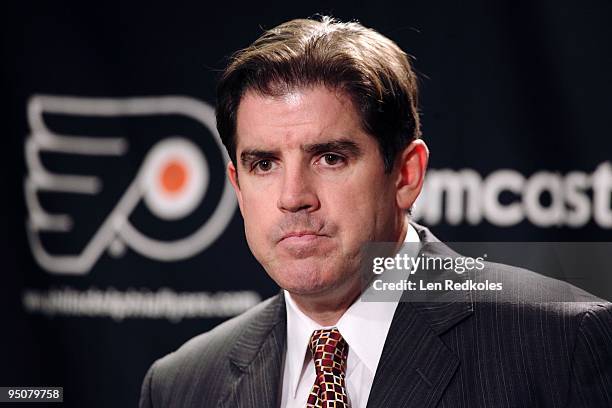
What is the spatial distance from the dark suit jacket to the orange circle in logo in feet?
3.90

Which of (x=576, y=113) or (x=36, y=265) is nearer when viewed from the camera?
(x=576, y=113)

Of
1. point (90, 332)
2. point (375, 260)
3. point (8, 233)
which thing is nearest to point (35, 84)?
point (8, 233)

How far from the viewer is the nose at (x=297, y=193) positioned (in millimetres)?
2037

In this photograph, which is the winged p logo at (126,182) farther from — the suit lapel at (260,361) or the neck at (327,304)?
the neck at (327,304)

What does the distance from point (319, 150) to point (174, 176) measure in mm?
1392

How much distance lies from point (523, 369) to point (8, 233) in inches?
84.7

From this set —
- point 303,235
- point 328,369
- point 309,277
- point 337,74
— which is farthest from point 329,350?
point 337,74

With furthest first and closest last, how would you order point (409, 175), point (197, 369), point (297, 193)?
point (197, 369) → point (409, 175) → point (297, 193)

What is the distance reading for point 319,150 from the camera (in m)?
2.09

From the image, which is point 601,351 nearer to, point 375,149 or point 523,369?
point 523,369

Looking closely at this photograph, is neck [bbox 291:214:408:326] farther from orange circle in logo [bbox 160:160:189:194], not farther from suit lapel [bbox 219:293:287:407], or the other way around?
orange circle in logo [bbox 160:160:189:194]

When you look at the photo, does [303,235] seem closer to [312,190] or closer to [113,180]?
[312,190]

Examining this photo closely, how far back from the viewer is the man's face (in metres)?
2.06

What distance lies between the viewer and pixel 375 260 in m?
2.17
